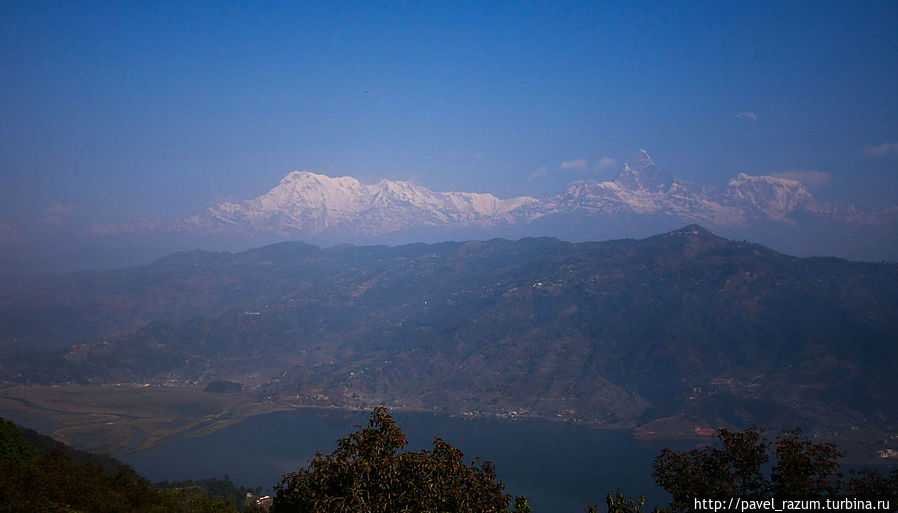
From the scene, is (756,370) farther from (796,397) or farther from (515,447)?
(515,447)

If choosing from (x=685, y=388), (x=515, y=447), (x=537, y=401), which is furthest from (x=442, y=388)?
(x=685, y=388)

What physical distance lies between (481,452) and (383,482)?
125816mm

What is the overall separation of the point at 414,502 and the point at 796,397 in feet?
519

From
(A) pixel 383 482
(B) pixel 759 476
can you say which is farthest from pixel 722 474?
(A) pixel 383 482

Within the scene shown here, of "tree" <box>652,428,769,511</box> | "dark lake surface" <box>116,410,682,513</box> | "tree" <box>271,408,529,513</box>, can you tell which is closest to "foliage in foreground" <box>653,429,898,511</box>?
"tree" <box>652,428,769,511</box>

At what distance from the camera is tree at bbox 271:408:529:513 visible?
13.0 metres

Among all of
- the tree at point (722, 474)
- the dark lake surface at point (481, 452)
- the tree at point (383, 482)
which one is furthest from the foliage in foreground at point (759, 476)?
the dark lake surface at point (481, 452)

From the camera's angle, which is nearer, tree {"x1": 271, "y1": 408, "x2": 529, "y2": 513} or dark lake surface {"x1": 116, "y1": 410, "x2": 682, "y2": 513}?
tree {"x1": 271, "y1": 408, "x2": 529, "y2": 513}

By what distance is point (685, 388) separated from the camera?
6260 inches

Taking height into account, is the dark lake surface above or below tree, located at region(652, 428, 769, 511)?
below

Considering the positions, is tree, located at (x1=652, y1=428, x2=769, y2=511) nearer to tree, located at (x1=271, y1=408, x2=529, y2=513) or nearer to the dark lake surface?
tree, located at (x1=271, y1=408, x2=529, y2=513)

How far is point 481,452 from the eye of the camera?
132m

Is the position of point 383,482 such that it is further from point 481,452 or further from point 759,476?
point 481,452

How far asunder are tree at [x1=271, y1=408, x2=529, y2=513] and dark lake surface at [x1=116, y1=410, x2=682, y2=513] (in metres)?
88.9
